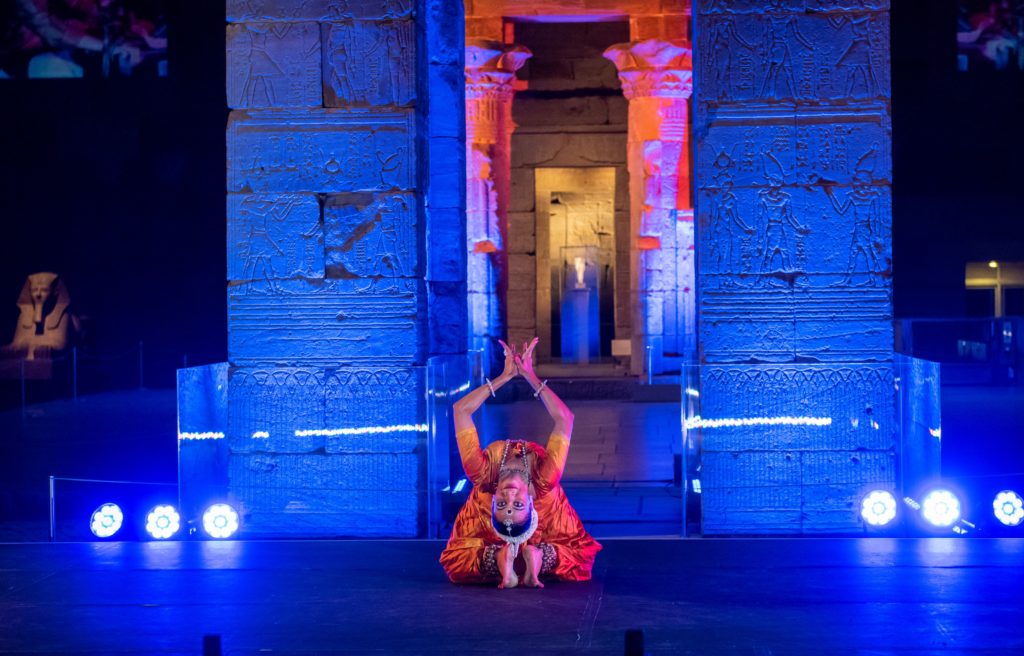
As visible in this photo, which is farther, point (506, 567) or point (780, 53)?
point (780, 53)

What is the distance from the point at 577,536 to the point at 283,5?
3.70 m

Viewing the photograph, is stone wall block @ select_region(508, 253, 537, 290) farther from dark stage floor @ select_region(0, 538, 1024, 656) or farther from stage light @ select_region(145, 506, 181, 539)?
dark stage floor @ select_region(0, 538, 1024, 656)

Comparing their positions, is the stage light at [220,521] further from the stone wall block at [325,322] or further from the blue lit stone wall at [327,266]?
the stone wall block at [325,322]

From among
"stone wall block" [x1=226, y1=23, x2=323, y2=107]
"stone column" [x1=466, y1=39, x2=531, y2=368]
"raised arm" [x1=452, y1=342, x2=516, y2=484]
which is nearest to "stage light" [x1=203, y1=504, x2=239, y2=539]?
"raised arm" [x1=452, y1=342, x2=516, y2=484]

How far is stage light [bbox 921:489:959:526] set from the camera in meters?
6.96

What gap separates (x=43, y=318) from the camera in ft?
64.8

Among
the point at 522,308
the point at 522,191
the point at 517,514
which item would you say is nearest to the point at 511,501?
the point at 517,514

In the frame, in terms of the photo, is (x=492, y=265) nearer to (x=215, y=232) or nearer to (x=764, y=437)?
(x=215, y=232)

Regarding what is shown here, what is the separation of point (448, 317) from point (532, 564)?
157 inches

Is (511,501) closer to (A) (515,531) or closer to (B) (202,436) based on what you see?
(A) (515,531)

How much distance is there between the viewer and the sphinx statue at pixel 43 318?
19.6 metres

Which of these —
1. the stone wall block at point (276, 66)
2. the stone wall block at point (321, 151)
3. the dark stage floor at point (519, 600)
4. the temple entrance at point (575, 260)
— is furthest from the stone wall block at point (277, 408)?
the temple entrance at point (575, 260)

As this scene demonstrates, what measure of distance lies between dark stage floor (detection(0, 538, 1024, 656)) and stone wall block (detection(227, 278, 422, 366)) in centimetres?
119

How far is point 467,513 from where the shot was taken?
5977mm
